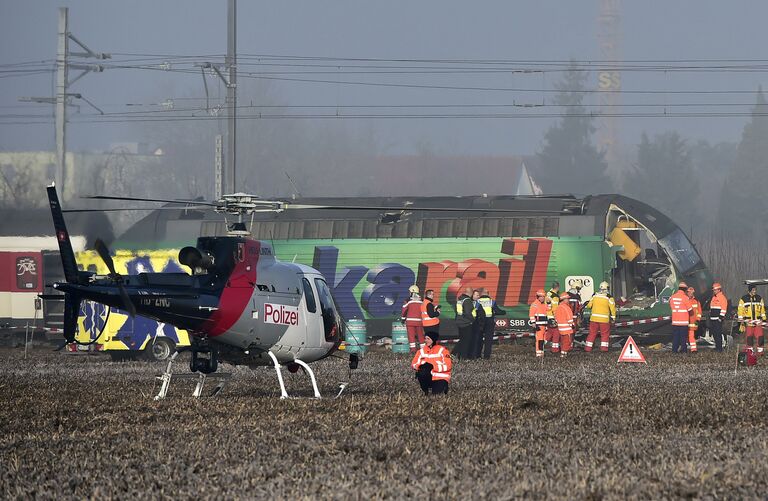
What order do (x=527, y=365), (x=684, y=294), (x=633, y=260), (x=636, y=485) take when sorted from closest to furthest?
(x=636, y=485)
(x=527, y=365)
(x=684, y=294)
(x=633, y=260)

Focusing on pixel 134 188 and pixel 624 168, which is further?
pixel 624 168

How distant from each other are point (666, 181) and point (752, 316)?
89.5 metres

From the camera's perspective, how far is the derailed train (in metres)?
36.8

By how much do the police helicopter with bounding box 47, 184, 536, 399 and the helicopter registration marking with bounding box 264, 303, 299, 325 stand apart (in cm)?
1

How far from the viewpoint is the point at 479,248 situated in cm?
3841

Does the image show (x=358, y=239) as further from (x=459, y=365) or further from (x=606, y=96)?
(x=606, y=96)

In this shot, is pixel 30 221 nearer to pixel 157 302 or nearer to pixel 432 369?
pixel 157 302

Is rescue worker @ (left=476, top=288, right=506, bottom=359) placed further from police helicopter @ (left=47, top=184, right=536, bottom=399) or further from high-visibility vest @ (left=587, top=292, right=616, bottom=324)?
police helicopter @ (left=47, top=184, right=536, bottom=399)

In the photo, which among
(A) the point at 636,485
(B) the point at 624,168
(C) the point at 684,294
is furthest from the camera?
(B) the point at 624,168

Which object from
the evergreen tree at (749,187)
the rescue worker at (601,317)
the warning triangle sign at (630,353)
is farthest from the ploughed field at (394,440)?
Result: the evergreen tree at (749,187)

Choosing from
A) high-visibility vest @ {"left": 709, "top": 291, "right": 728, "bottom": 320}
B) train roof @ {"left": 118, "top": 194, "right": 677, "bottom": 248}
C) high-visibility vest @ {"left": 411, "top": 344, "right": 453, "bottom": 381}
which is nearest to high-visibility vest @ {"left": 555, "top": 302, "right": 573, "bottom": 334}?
high-visibility vest @ {"left": 709, "top": 291, "right": 728, "bottom": 320}

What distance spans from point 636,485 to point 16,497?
187 inches

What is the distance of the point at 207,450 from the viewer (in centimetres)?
1193

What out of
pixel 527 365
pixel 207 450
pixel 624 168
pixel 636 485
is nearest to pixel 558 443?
pixel 636 485
